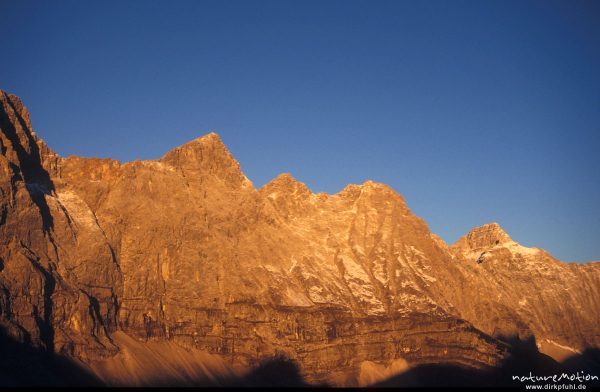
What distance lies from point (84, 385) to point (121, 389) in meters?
8.61

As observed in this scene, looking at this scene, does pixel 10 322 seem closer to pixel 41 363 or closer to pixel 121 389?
pixel 41 363

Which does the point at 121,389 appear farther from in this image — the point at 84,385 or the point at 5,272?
the point at 5,272

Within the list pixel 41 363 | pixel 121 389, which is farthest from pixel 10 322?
→ pixel 121 389

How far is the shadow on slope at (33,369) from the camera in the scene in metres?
181

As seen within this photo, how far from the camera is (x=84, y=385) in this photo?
634 feet

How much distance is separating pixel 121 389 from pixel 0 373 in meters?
28.5

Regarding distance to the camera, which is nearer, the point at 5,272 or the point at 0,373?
the point at 0,373

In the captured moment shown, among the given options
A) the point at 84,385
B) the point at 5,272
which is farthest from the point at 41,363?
the point at 5,272

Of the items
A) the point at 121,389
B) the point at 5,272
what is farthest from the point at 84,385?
the point at 5,272

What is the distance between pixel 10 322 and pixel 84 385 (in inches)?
776

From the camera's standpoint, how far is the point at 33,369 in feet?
611

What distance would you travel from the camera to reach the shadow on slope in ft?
594

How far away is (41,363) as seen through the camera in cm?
19062

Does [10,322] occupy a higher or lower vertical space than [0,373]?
higher
